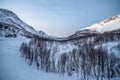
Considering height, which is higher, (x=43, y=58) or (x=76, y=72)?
(x=43, y=58)

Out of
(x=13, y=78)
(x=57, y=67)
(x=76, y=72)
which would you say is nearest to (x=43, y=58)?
(x=57, y=67)

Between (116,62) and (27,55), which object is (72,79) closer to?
(116,62)

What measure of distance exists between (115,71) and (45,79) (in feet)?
38.5

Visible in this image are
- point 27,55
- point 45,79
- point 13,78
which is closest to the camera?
point 13,78

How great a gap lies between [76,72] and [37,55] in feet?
34.1

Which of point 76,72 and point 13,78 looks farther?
point 76,72

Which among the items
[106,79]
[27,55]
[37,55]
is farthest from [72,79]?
[27,55]

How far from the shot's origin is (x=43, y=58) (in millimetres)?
29562

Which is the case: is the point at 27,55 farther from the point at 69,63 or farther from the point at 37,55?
the point at 69,63

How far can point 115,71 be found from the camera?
75.5 ft

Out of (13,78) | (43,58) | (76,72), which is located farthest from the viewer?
(43,58)

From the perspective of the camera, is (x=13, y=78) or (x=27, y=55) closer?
(x=13, y=78)

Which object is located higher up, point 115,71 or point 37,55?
point 37,55

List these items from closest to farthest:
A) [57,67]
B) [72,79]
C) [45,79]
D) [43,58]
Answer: [45,79]
[72,79]
[57,67]
[43,58]
